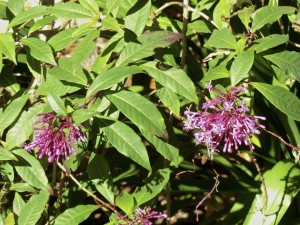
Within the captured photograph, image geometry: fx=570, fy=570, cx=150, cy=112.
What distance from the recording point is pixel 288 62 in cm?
144

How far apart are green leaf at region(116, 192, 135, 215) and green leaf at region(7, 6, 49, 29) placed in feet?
1.73

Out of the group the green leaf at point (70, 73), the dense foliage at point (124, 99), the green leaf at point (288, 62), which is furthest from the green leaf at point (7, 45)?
the green leaf at point (288, 62)

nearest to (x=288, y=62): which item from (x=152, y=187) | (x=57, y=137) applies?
(x=152, y=187)

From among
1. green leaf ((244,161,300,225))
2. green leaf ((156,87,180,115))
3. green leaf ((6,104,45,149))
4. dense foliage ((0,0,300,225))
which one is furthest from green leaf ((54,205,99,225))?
green leaf ((244,161,300,225))

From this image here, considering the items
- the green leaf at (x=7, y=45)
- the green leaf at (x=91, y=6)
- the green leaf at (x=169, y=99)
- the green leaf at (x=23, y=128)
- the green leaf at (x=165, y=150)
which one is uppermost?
the green leaf at (x=91, y=6)

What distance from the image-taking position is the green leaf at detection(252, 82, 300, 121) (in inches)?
53.3

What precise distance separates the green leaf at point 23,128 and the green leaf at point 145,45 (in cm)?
26

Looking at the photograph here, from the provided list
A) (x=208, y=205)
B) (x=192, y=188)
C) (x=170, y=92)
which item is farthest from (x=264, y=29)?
Result: (x=208, y=205)

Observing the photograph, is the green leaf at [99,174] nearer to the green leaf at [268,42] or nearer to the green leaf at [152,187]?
the green leaf at [152,187]

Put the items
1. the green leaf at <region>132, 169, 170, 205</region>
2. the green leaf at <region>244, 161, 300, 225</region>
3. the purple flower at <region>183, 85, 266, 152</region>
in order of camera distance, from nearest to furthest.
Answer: the purple flower at <region>183, 85, 266, 152</region>, the green leaf at <region>132, 169, 170, 205</region>, the green leaf at <region>244, 161, 300, 225</region>

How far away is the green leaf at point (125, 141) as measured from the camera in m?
1.36

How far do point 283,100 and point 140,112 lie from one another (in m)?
0.35

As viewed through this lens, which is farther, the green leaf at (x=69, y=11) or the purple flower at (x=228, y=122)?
the green leaf at (x=69, y=11)

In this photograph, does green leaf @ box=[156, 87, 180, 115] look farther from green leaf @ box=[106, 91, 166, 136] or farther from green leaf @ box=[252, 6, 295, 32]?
green leaf @ box=[252, 6, 295, 32]
